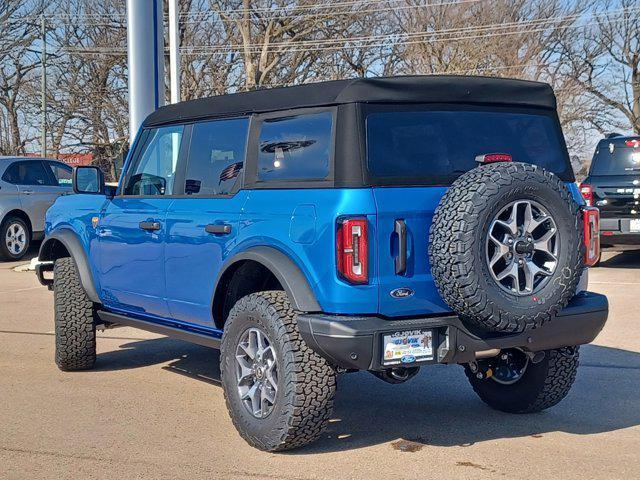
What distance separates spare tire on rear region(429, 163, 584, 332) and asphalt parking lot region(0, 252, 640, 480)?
0.83m

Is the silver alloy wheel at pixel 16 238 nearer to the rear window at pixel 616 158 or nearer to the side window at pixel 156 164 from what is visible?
the rear window at pixel 616 158

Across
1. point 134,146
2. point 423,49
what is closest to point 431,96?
point 134,146

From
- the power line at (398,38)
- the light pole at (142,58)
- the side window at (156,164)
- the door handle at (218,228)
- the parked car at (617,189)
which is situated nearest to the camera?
the door handle at (218,228)

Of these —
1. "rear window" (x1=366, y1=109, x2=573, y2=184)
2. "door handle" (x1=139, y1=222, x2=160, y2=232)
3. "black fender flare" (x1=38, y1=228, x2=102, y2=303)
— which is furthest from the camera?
"black fender flare" (x1=38, y1=228, x2=102, y2=303)

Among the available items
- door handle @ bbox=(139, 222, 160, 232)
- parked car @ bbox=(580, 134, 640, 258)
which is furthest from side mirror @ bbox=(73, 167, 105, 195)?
parked car @ bbox=(580, 134, 640, 258)

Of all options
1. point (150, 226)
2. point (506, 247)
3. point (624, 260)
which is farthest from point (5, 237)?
point (506, 247)

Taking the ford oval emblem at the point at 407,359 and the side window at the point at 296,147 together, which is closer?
the ford oval emblem at the point at 407,359

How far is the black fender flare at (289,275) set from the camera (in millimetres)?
4855

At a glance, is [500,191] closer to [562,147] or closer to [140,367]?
[562,147]

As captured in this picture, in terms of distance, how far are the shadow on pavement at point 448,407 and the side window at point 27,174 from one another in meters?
9.02

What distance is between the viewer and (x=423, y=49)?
3675 cm

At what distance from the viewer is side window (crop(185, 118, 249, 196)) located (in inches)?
225

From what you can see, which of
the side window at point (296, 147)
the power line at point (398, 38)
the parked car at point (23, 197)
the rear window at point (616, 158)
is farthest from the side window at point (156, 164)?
the power line at point (398, 38)

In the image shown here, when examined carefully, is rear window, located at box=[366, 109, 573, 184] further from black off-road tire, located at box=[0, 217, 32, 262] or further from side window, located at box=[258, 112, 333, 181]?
black off-road tire, located at box=[0, 217, 32, 262]
